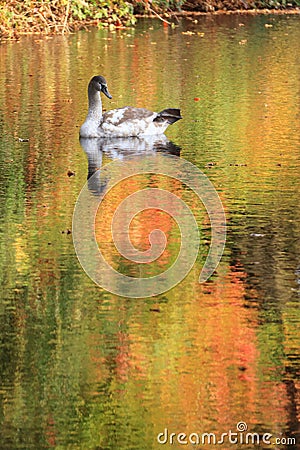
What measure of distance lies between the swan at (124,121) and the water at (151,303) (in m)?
0.22

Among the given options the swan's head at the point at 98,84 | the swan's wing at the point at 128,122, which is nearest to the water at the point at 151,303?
the swan's wing at the point at 128,122

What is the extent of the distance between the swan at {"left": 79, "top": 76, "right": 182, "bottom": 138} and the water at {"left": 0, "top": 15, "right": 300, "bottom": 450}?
0.72 feet

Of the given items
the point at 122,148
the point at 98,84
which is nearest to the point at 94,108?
the point at 98,84

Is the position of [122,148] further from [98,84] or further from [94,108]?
[98,84]

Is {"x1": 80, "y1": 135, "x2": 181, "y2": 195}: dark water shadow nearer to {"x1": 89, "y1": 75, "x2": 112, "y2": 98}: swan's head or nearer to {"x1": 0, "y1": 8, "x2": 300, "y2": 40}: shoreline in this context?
{"x1": 89, "y1": 75, "x2": 112, "y2": 98}: swan's head

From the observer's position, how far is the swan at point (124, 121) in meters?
14.7

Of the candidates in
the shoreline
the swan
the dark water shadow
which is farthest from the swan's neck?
the shoreline

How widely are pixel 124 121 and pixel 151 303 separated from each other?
638 cm

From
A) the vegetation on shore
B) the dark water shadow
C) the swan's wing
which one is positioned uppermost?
the vegetation on shore

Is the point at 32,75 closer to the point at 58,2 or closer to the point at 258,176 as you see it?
the point at 58,2

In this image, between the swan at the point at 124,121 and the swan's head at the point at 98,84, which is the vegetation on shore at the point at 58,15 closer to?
the swan's head at the point at 98,84

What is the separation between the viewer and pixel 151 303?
857 centimetres

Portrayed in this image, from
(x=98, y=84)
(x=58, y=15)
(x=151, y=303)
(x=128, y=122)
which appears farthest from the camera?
(x=58, y=15)

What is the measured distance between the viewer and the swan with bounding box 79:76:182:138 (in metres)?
14.7
